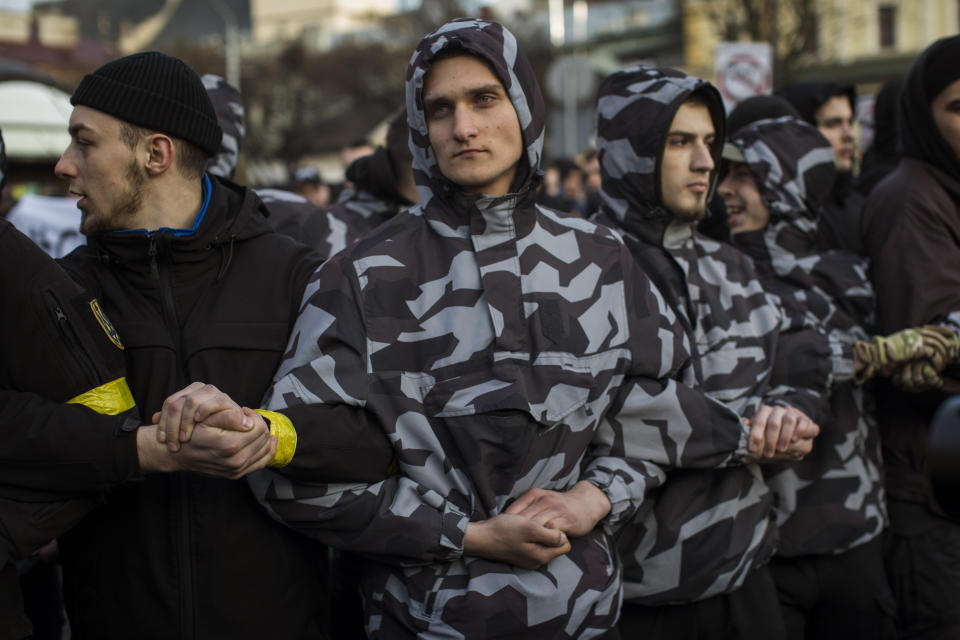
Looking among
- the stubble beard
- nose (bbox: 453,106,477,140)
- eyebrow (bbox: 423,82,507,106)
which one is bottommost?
the stubble beard

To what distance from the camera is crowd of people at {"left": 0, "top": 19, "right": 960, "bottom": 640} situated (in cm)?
250

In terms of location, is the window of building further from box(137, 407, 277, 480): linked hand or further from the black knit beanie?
box(137, 407, 277, 480): linked hand

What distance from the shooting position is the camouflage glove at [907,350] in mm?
3449

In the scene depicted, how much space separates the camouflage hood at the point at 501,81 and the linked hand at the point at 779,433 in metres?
1.01

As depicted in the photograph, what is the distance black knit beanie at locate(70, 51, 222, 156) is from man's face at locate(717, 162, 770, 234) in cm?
207

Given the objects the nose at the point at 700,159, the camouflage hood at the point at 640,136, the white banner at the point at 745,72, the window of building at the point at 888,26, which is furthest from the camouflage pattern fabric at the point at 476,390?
the window of building at the point at 888,26

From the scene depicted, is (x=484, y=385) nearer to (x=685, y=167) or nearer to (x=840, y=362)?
(x=685, y=167)

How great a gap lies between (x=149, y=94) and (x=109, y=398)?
0.90 m

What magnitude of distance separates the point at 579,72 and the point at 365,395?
1038 cm

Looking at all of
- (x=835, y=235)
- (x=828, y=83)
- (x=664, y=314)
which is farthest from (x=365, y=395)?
(x=828, y=83)

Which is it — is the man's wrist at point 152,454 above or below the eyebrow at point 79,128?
below

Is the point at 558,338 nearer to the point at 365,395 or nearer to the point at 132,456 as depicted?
the point at 365,395

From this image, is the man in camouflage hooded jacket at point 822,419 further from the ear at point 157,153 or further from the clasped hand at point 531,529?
the ear at point 157,153

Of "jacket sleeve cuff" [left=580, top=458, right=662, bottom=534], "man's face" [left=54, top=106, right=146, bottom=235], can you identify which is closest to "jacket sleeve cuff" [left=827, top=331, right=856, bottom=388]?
"jacket sleeve cuff" [left=580, top=458, right=662, bottom=534]
